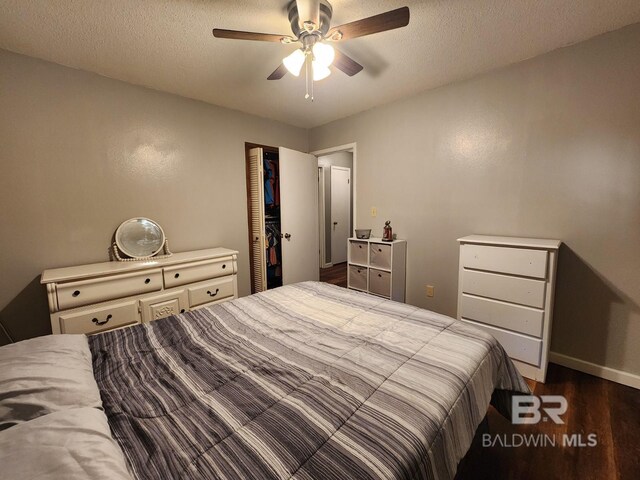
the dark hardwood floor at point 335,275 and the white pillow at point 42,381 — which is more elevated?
the white pillow at point 42,381

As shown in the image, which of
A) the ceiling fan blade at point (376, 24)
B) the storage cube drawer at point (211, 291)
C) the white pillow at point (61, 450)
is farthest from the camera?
the storage cube drawer at point (211, 291)

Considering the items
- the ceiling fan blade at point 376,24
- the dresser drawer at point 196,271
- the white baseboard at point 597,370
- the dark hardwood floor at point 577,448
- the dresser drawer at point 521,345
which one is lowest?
the dark hardwood floor at point 577,448

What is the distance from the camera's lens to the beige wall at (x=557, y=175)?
1844 mm

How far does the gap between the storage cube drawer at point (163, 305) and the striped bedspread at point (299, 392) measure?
86 centimetres

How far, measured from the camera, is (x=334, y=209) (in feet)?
17.5

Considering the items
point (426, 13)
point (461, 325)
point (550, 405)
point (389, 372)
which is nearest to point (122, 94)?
point (426, 13)

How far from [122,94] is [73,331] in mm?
1950

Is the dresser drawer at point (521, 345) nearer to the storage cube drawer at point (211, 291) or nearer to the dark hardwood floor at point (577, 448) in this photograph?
the dark hardwood floor at point (577, 448)

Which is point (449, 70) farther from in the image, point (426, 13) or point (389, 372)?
point (389, 372)

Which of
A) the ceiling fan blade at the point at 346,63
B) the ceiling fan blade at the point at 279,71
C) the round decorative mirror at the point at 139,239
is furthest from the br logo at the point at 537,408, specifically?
the round decorative mirror at the point at 139,239

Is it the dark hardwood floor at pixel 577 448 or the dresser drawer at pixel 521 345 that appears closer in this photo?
the dark hardwood floor at pixel 577 448

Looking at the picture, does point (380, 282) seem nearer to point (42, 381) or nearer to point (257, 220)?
point (257, 220)

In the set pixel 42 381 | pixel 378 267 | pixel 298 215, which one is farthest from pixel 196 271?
pixel 378 267

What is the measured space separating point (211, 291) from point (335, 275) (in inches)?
101
